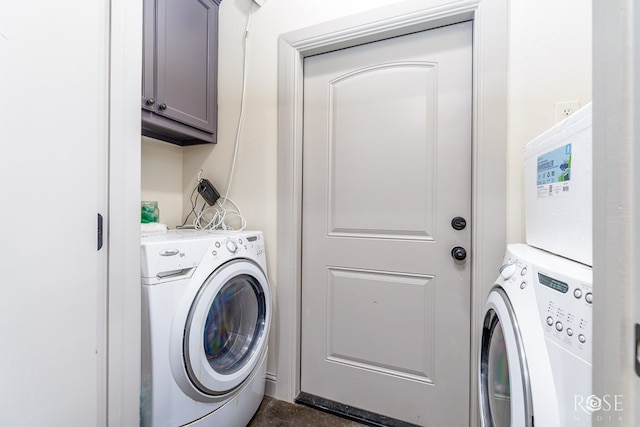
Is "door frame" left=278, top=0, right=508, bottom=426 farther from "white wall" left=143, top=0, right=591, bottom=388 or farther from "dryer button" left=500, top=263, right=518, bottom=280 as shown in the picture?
"dryer button" left=500, top=263, right=518, bottom=280

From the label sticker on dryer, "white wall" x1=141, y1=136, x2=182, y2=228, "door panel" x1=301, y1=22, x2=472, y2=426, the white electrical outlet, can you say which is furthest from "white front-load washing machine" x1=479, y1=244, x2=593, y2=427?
"white wall" x1=141, y1=136, x2=182, y2=228

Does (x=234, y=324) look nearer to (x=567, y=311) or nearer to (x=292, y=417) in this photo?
(x=292, y=417)

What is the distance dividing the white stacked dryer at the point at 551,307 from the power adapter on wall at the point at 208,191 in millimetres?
1440

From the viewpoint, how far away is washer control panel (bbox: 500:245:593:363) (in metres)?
0.43

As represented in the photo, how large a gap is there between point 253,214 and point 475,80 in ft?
4.13

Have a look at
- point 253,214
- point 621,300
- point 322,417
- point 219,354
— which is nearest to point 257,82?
point 253,214

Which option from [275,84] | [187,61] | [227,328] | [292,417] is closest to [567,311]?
[227,328]

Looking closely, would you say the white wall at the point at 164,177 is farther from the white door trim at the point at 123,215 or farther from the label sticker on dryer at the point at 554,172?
the label sticker on dryer at the point at 554,172

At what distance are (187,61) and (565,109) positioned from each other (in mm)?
1715

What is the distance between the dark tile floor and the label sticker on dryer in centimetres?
129

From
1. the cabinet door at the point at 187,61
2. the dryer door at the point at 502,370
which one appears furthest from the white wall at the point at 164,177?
the dryer door at the point at 502,370

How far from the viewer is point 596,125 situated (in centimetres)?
28

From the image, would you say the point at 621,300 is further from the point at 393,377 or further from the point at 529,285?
the point at 393,377

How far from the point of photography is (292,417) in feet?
4.37
